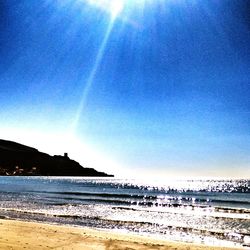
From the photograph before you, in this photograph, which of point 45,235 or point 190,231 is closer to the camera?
point 45,235

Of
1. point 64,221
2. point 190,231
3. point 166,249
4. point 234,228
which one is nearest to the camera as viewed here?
point 166,249

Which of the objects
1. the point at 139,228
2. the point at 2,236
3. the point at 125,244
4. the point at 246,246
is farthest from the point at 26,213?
the point at 246,246

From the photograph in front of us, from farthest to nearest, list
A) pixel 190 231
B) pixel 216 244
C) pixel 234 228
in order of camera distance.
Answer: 1. pixel 234 228
2. pixel 190 231
3. pixel 216 244

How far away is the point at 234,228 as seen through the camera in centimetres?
2473

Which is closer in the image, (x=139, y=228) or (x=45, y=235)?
(x=45, y=235)

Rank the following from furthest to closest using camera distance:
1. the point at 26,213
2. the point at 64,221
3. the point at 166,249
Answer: the point at 26,213 → the point at 64,221 → the point at 166,249

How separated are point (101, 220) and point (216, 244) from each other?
12417 millimetres

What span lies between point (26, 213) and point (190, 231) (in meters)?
16.9

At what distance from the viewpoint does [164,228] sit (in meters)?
24.0

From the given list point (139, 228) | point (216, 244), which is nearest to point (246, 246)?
point (216, 244)

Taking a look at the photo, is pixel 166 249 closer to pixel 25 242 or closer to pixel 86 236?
pixel 86 236

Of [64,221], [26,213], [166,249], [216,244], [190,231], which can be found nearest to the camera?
[166,249]

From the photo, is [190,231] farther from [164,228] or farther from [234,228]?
[234,228]

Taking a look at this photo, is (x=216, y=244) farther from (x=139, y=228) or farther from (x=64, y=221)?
(x=64, y=221)
